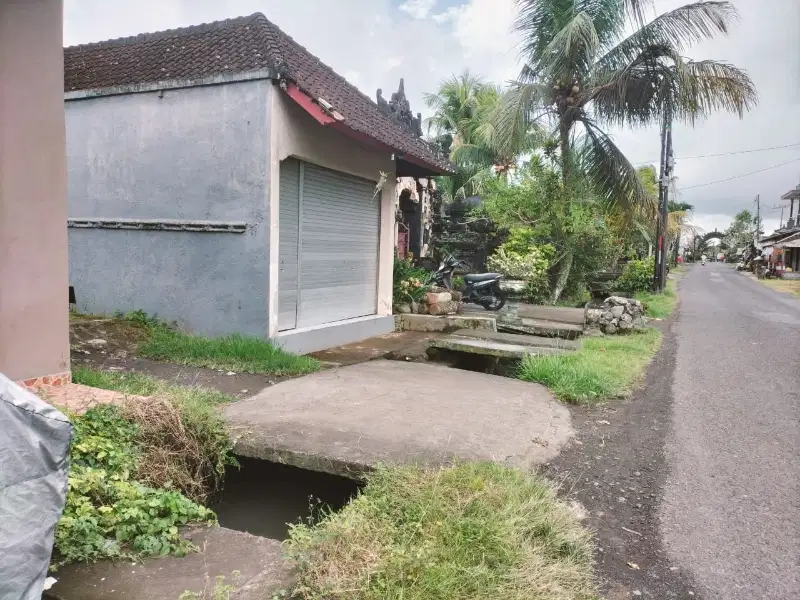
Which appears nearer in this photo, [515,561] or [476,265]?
[515,561]

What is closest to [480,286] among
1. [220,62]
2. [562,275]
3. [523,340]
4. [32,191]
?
[562,275]

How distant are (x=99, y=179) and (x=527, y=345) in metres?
6.13

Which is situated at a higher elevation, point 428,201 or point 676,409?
point 428,201

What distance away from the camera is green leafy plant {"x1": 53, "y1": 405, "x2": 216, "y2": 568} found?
258 cm

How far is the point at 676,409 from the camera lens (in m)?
5.57

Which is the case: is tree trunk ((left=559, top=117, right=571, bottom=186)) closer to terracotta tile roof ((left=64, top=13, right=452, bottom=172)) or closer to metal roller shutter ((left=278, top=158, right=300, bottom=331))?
terracotta tile roof ((left=64, top=13, right=452, bottom=172))

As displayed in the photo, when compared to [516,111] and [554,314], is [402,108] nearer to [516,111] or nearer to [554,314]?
[516,111]

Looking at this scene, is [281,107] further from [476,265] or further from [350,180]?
[476,265]

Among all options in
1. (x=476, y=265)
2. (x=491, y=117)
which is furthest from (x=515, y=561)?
(x=476, y=265)

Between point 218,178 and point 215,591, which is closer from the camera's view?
point 215,591

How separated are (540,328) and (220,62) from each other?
5.94 metres

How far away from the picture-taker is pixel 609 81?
12062 millimetres

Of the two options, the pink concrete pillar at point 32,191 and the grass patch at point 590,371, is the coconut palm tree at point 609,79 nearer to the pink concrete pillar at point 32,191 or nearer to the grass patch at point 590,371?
the grass patch at point 590,371

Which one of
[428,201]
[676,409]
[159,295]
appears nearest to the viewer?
[676,409]
